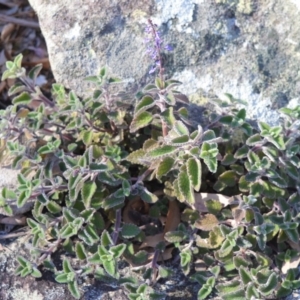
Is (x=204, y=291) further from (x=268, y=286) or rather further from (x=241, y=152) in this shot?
(x=241, y=152)

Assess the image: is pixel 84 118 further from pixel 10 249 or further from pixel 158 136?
pixel 10 249

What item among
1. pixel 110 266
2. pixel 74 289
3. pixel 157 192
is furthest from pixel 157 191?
pixel 74 289

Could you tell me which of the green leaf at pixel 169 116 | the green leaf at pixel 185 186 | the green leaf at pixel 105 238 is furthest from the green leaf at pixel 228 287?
the green leaf at pixel 169 116

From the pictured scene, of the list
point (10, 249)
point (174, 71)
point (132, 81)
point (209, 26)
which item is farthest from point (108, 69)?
point (10, 249)

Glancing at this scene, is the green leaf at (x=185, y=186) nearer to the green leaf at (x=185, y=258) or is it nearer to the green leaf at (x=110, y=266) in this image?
the green leaf at (x=185, y=258)

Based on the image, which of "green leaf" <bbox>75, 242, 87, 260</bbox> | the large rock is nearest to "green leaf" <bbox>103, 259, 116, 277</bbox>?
"green leaf" <bbox>75, 242, 87, 260</bbox>

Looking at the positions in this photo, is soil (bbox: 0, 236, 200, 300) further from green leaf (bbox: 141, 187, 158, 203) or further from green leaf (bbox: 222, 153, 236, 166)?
green leaf (bbox: 222, 153, 236, 166)
